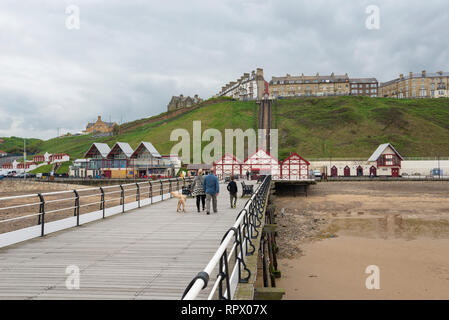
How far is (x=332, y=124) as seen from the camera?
326 feet

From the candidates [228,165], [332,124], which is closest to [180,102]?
[332,124]

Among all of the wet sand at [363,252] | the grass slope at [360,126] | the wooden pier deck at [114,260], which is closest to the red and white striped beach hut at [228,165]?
the grass slope at [360,126]

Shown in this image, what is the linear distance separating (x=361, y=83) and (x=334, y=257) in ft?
510

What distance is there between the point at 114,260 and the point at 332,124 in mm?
99178

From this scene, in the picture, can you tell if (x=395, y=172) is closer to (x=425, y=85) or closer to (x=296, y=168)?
(x=296, y=168)

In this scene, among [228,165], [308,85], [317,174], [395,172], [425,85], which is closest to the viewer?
[228,165]

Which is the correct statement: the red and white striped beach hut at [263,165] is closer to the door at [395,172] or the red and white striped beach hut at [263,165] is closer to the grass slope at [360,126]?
the grass slope at [360,126]

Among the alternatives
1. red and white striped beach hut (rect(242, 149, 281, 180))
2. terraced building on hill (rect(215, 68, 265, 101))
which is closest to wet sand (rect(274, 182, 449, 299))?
red and white striped beach hut (rect(242, 149, 281, 180))

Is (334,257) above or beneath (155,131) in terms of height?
beneath

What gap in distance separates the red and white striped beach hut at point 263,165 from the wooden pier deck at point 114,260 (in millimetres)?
43886

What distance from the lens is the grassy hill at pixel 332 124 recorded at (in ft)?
273
